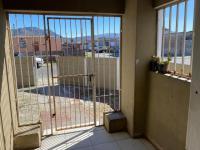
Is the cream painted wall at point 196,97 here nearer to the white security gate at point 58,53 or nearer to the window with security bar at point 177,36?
the window with security bar at point 177,36

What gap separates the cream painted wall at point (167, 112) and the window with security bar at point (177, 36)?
215 millimetres

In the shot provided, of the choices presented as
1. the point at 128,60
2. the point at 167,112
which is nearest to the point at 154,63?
the point at 128,60

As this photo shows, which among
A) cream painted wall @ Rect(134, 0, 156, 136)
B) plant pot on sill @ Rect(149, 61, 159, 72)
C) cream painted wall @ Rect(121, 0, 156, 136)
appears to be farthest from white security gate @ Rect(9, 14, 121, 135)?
plant pot on sill @ Rect(149, 61, 159, 72)

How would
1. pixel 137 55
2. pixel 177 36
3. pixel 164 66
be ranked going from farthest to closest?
pixel 137 55 → pixel 164 66 → pixel 177 36

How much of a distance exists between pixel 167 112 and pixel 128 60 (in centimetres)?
105

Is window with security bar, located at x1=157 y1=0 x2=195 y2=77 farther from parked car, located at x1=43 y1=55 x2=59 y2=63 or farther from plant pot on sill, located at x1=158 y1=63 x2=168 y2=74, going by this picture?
parked car, located at x1=43 y1=55 x2=59 y2=63

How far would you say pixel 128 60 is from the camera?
2822 millimetres

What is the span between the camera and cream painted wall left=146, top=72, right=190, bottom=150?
1980 mm

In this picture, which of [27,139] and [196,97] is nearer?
[196,97]

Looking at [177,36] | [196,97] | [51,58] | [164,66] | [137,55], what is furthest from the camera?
[51,58]

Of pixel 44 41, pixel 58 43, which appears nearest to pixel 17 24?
pixel 44 41

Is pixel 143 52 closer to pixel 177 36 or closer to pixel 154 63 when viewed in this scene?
Result: pixel 154 63

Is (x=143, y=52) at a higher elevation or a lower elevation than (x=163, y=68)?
higher

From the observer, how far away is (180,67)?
221 centimetres
